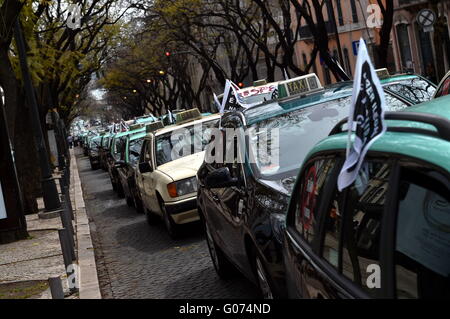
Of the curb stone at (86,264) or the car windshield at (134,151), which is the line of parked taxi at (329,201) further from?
the car windshield at (134,151)

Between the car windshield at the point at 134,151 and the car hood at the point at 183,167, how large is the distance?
5129 millimetres

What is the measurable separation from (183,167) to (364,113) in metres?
9.30

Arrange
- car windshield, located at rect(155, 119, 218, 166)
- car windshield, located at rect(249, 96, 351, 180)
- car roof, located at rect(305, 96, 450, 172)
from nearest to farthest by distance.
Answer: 1. car roof, located at rect(305, 96, 450, 172)
2. car windshield, located at rect(249, 96, 351, 180)
3. car windshield, located at rect(155, 119, 218, 166)

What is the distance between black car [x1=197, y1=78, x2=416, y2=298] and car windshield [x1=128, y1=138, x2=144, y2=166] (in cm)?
→ 1019

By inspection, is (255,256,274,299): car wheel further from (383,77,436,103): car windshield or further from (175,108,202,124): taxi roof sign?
(175,108,202,124): taxi roof sign

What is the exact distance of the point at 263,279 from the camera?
585cm

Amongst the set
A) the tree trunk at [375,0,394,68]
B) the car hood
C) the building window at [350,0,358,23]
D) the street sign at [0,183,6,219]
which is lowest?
the street sign at [0,183,6,219]

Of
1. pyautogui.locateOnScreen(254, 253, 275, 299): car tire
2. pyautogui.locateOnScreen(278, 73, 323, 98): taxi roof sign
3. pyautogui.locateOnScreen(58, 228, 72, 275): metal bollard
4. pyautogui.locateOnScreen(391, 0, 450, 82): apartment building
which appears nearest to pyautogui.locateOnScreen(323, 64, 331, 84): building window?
pyautogui.locateOnScreen(391, 0, 450, 82): apartment building

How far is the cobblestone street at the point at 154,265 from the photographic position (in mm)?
8344

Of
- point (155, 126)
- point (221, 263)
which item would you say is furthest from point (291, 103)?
point (155, 126)

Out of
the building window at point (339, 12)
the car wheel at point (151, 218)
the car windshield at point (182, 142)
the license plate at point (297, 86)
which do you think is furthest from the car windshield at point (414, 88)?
the building window at point (339, 12)

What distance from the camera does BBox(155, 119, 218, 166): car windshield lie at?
13289mm

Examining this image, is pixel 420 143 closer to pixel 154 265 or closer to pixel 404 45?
pixel 154 265
